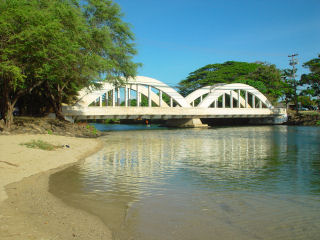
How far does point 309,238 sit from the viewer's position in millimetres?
4957

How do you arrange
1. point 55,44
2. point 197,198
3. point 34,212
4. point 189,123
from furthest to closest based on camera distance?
point 189,123 < point 55,44 < point 197,198 < point 34,212

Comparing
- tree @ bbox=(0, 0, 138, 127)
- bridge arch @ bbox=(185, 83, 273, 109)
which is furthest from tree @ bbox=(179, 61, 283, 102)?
tree @ bbox=(0, 0, 138, 127)

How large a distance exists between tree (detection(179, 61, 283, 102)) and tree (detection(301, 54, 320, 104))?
919 cm

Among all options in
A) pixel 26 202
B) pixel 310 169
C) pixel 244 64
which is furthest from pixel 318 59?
pixel 26 202

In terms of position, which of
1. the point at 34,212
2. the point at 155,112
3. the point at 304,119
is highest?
the point at 155,112

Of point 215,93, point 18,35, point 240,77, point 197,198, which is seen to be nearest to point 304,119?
point 215,93

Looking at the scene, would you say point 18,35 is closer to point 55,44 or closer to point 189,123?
point 55,44

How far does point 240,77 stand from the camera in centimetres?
8394

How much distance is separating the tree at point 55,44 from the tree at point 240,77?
36297 mm

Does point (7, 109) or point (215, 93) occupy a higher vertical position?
point (215, 93)

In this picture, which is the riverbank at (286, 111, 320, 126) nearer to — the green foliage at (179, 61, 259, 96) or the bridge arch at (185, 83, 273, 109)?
the bridge arch at (185, 83, 273, 109)

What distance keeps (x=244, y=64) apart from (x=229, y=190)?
88393 millimetres

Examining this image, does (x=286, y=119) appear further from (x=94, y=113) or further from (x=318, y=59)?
(x=94, y=113)

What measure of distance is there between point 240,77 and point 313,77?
28277 millimetres
